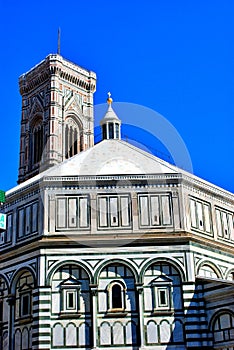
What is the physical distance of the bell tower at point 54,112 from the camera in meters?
59.5

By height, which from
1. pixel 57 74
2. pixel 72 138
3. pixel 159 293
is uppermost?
pixel 57 74

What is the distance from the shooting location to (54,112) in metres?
60.2

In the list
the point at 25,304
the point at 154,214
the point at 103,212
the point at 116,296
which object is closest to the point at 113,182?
the point at 103,212

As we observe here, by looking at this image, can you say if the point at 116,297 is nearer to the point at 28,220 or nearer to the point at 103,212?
the point at 103,212

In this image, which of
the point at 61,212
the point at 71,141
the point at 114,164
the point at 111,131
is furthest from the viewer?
the point at 71,141

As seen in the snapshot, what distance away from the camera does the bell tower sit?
195ft

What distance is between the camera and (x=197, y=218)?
27.2 m

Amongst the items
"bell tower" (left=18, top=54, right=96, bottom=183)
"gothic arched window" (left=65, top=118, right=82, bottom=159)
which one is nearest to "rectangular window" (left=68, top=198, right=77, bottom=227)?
"bell tower" (left=18, top=54, right=96, bottom=183)

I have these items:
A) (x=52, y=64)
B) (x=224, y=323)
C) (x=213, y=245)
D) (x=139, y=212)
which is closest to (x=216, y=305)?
(x=224, y=323)

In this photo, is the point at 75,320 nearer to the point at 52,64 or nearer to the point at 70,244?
the point at 70,244

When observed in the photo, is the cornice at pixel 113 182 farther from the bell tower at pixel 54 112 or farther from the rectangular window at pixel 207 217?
the bell tower at pixel 54 112

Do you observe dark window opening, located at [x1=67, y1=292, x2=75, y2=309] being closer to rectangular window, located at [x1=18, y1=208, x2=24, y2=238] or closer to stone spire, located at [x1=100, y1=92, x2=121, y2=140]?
rectangular window, located at [x1=18, y1=208, x2=24, y2=238]

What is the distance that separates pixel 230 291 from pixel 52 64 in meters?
43.6

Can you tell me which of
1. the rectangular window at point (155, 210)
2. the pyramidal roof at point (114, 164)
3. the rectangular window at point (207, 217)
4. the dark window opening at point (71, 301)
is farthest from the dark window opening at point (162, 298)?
the pyramidal roof at point (114, 164)
